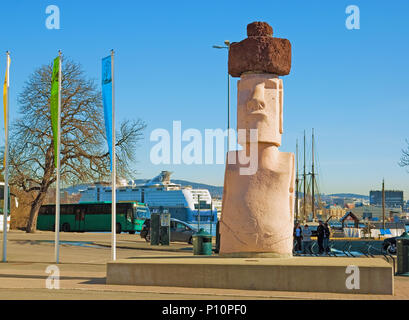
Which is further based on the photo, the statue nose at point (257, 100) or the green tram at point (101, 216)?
the green tram at point (101, 216)

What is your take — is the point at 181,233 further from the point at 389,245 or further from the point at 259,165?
the point at 259,165

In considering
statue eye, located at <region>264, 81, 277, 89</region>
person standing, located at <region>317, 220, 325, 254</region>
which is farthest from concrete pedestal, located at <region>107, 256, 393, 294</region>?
person standing, located at <region>317, 220, 325, 254</region>

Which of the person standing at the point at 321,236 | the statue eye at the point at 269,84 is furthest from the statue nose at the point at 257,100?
the person standing at the point at 321,236

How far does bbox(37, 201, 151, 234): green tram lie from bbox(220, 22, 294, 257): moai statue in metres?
33.7

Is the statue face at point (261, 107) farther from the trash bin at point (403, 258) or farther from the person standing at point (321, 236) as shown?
the person standing at point (321, 236)

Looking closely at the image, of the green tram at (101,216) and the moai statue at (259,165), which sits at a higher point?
the moai statue at (259,165)

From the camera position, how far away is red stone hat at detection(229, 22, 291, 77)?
1501cm

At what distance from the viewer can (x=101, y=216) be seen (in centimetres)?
4934

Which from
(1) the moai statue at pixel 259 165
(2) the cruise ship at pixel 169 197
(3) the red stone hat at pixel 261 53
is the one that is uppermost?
(3) the red stone hat at pixel 261 53

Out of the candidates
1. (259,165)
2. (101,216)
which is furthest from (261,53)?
(101,216)

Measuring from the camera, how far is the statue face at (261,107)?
14883 millimetres

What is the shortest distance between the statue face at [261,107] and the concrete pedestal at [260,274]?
3207 millimetres

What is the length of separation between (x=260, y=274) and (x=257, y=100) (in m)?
4.43

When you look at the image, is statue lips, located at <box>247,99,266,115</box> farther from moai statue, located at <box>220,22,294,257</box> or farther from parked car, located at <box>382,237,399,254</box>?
parked car, located at <box>382,237,399,254</box>
